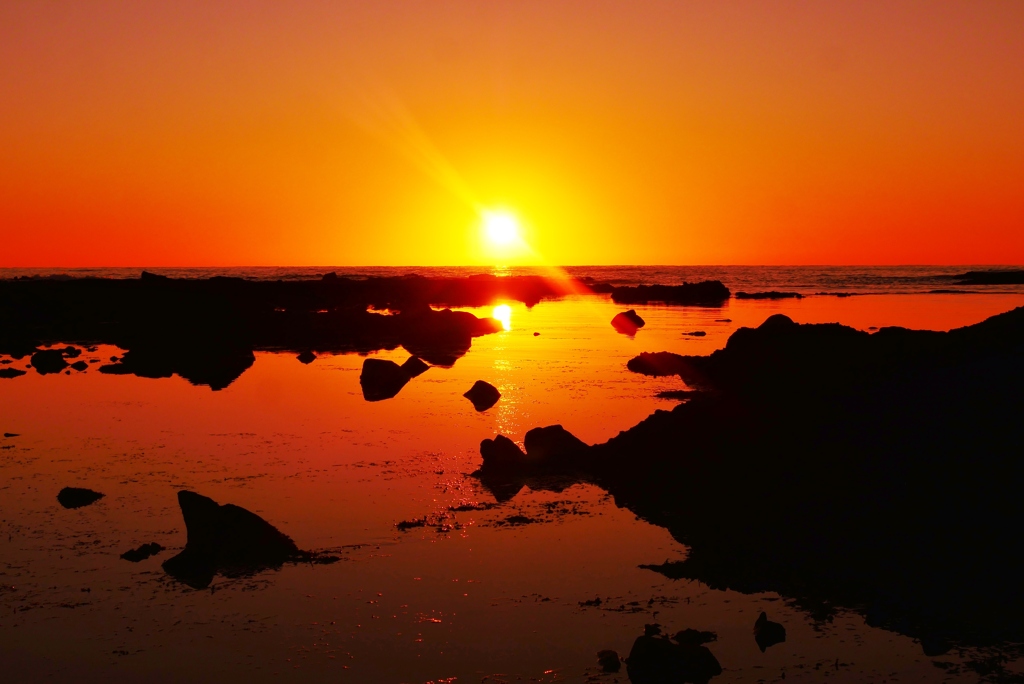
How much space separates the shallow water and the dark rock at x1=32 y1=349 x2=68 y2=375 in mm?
9314

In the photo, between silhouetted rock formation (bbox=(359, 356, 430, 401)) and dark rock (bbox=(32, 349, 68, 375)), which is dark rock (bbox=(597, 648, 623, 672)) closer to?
silhouetted rock formation (bbox=(359, 356, 430, 401))

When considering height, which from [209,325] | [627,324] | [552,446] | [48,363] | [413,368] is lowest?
[552,446]

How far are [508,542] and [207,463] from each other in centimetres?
752

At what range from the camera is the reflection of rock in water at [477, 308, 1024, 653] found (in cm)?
1049

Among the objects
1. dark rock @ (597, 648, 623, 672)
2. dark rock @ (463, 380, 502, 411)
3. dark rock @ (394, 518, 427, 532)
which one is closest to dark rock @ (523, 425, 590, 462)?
dark rock @ (394, 518, 427, 532)

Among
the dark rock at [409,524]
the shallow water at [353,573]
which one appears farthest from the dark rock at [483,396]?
the dark rock at [409,524]

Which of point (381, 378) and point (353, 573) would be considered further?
point (381, 378)

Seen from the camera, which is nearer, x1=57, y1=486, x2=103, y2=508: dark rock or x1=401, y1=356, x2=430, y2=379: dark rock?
x1=57, y1=486, x2=103, y2=508: dark rock

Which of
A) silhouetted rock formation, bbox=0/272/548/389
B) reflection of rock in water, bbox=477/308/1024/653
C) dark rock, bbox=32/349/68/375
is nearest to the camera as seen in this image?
reflection of rock in water, bbox=477/308/1024/653

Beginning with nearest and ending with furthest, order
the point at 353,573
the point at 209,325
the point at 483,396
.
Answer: the point at 353,573, the point at 483,396, the point at 209,325

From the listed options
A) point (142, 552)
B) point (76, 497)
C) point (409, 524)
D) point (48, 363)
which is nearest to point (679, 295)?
point (48, 363)

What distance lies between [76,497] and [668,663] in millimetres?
10273

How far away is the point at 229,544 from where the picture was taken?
1134 centimetres

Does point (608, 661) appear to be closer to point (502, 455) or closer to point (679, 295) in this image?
point (502, 455)
